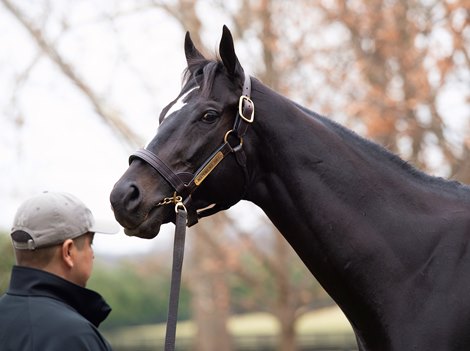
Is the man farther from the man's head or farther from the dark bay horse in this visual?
the dark bay horse

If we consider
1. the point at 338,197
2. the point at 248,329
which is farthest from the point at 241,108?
the point at 248,329

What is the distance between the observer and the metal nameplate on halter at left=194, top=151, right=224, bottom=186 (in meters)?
3.95

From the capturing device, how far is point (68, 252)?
136 inches

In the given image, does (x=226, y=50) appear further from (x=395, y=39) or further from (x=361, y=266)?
(x=395, y=39)

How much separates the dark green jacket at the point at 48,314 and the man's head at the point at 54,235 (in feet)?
0.20

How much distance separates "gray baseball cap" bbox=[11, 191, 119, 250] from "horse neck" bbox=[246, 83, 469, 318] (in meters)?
0.98

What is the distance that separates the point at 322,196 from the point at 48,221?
1.34 metres

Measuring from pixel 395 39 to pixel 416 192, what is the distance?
27.7 ft

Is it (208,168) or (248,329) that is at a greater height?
(248,329)

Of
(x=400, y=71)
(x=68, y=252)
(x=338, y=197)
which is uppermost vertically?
(x=400, y=71)

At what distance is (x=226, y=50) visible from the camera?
4.05m

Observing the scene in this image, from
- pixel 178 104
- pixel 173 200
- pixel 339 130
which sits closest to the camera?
pixel 173 200

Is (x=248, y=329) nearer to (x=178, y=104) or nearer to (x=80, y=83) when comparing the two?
(x=80, y=83)

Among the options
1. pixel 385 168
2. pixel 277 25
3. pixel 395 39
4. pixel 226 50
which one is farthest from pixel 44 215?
pixel 277 25
